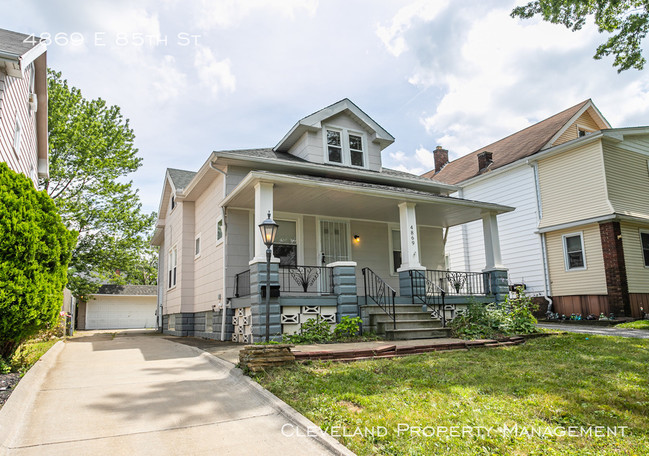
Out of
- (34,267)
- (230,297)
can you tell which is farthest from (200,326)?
(34,267)

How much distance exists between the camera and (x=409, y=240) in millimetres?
10547

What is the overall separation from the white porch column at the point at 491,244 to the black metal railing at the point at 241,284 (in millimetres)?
6465

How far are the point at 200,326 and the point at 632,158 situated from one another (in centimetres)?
1623

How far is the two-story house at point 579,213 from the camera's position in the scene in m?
14.0

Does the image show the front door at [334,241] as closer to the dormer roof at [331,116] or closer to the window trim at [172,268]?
the dormer roof at [331,116]

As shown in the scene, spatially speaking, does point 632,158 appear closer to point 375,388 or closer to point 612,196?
point 612,196

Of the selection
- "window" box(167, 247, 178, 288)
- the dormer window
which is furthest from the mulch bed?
"window" box(167, 247, 178, 288)

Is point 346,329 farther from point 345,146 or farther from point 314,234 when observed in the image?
point 345,146

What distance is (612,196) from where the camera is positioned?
14.5 metres

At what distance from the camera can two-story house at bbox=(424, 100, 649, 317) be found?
46.1ft

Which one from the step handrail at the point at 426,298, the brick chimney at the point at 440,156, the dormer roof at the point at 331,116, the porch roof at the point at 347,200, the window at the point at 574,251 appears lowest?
the step handrail at the point at 426,298

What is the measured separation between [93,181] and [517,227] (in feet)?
63.6

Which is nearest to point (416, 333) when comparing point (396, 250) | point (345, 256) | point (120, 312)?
point (345, 256)

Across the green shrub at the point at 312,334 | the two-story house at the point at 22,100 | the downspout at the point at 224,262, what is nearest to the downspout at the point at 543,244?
the green shrub at the point at 312,334
